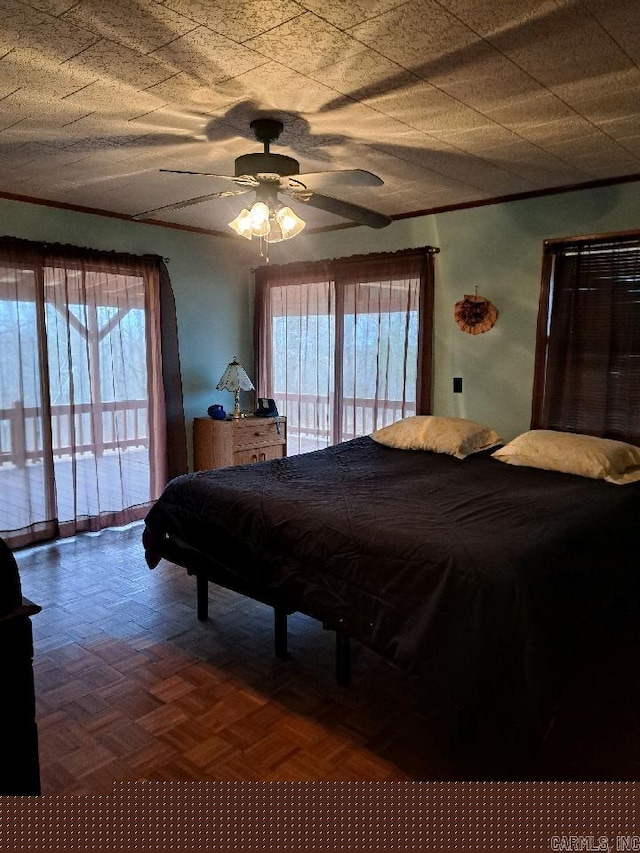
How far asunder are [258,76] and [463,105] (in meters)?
0.83

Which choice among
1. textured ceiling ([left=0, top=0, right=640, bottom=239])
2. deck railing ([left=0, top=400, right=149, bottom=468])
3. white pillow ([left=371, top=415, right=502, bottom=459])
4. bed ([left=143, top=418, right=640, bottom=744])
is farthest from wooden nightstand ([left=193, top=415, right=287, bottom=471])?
textured ceiling ([left=0, top=0, right=640, bottom=239])

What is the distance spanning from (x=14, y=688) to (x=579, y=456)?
2657 mm

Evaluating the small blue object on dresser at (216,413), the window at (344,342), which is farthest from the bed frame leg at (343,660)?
the small blue object on dresser at (216,413)

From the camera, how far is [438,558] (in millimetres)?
1875

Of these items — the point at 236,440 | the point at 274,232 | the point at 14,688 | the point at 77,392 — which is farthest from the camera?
the point at 236,440

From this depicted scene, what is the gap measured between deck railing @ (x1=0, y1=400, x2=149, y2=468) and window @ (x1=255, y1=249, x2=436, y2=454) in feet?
4.33

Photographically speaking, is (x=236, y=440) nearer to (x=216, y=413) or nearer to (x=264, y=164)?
(x=216, y=413)

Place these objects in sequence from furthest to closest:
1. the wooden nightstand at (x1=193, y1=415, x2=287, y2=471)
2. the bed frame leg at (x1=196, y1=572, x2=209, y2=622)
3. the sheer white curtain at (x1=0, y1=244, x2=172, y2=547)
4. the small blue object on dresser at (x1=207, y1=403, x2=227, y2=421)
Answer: the small blue object on dresser at (x1=207, y1=403, x2=227, y2=421) → the wooden nightstand at (x1=193, y1=415, x2=287, y2=471) → the sheer white curtain at (x1=0, y1=244, x2=172, y2=547) → the bed frame leg at (x1=196, y1=572, x2=209, y2=622)

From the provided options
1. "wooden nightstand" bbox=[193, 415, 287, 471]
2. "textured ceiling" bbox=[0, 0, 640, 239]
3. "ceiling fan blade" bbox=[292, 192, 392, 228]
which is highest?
"textured ceiling" bbox=[0, 0, 640, 239]

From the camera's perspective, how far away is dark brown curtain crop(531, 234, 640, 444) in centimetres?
337

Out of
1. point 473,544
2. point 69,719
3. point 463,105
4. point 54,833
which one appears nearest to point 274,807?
point 54,833

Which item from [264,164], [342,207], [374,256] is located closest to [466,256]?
[374,256]

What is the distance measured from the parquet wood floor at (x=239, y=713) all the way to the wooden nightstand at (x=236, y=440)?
179 cm

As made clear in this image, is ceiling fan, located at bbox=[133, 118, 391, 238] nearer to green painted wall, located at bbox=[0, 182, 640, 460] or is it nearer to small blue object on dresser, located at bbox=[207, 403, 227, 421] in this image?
green painted wall, located at bbox=[0, 182, 640, 460]
